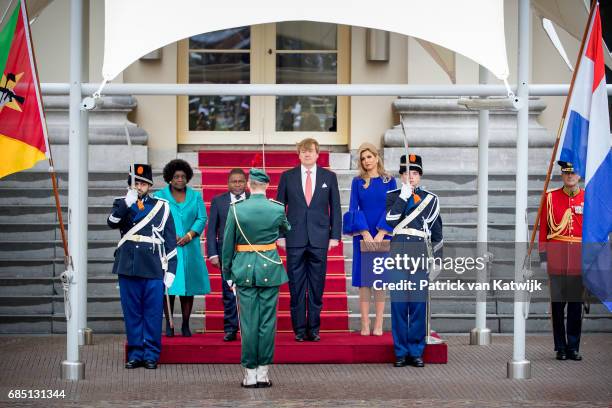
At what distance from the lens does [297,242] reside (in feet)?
42.5

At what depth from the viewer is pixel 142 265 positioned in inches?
483

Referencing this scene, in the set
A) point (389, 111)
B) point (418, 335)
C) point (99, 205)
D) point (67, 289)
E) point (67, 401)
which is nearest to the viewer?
point (67, 401)

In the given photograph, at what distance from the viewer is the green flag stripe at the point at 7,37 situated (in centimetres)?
1116

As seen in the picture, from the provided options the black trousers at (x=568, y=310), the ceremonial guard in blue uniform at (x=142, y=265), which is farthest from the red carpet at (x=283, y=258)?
the black trousers at (x=568, y=310)

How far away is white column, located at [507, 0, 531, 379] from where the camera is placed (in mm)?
11695

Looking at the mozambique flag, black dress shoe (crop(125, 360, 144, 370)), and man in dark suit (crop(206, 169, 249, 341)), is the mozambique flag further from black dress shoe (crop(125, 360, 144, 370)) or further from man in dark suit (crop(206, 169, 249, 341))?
man in dark suit (crop(206, 169, 249, 341))

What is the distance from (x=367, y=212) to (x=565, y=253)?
77.0 inches

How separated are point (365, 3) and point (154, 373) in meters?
3.76

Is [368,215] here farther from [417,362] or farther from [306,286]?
[417,362]

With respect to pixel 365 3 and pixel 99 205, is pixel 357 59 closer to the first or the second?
pixel 99 205

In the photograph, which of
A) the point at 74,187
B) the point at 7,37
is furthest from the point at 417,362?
the point at 7,37

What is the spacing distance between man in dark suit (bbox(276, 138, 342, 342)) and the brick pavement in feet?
2.03

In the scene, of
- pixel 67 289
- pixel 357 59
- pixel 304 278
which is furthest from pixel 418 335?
pixel 357 59

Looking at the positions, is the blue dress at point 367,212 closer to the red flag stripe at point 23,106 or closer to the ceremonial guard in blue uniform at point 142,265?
the ceremonial guard in blue uniform at point 142,265
